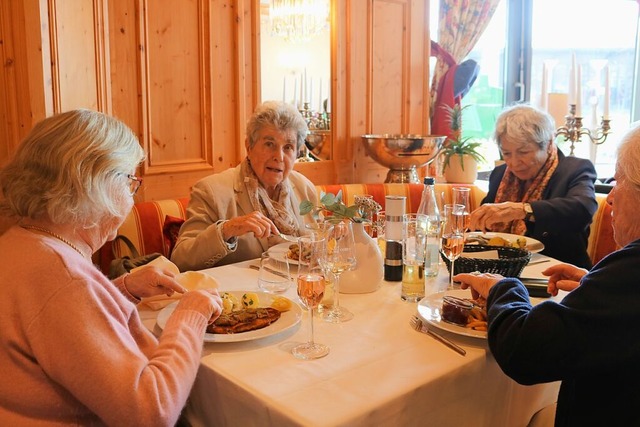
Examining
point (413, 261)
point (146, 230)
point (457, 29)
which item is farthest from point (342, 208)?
point (457, 29)

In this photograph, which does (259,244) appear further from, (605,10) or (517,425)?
(605,10)

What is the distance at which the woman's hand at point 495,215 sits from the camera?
94.1 inches

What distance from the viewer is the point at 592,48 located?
4.91 metres

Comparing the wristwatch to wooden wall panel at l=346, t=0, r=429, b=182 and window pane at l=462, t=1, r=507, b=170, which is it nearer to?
wooden wall panel at l=346, t=0, r=429, b=182

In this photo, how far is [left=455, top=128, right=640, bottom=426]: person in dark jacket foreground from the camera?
1061mm

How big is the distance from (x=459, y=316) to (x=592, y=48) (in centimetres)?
433

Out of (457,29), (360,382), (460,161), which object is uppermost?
(457,29)

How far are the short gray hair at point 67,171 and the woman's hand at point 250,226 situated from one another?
0.80 m

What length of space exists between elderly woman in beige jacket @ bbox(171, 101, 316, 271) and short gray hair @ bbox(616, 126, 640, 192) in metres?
1.23

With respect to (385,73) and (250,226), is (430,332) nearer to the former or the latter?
(250,226)

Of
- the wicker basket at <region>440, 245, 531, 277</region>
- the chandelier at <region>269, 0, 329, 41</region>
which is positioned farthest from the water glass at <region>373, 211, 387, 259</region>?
the chandelier at <region>269, 0, 329, 41</region>

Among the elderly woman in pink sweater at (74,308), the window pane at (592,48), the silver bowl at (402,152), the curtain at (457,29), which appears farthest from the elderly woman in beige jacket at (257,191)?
the window pane at (592,48)

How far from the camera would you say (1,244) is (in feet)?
3.53

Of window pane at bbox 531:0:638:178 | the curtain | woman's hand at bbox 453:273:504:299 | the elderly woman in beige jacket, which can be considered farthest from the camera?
window pane at bbox 531:0:638:178
